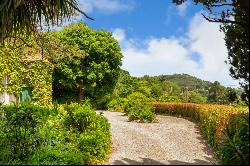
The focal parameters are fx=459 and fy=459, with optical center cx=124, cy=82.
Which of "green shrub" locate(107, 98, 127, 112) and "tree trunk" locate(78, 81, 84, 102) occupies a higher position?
"tree trunk" locate(78, 81, 84, 102)

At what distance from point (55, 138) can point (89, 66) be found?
33429 mm

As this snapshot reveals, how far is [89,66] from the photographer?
159 ft

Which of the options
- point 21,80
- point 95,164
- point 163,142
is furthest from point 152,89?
point 95,164

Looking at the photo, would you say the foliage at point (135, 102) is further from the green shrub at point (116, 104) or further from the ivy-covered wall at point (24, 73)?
the green shrub at point (116, 104)

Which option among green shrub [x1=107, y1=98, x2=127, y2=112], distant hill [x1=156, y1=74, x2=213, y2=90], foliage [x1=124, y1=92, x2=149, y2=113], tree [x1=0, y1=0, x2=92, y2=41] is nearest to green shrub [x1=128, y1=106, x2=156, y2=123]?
foliage [x1=124, y1=92, x2=149, y2=113]

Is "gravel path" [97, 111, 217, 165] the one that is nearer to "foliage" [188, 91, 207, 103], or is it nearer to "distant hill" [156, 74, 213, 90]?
"foliage" [188, 91, 207, 103]

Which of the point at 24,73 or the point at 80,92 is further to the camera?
the point at 80,92

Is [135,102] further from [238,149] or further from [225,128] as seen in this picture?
[238,149]

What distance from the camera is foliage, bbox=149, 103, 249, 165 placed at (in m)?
10.4

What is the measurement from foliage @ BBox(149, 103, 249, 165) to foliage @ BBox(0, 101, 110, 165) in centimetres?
381

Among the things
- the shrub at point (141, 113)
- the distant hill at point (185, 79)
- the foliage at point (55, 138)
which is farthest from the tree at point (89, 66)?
the distant hill at point (185, 79)

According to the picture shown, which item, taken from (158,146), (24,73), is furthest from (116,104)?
(158,146)

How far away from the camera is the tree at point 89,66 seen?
46938 mm

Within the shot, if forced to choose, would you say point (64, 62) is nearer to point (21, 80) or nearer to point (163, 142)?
point (21, 80)
